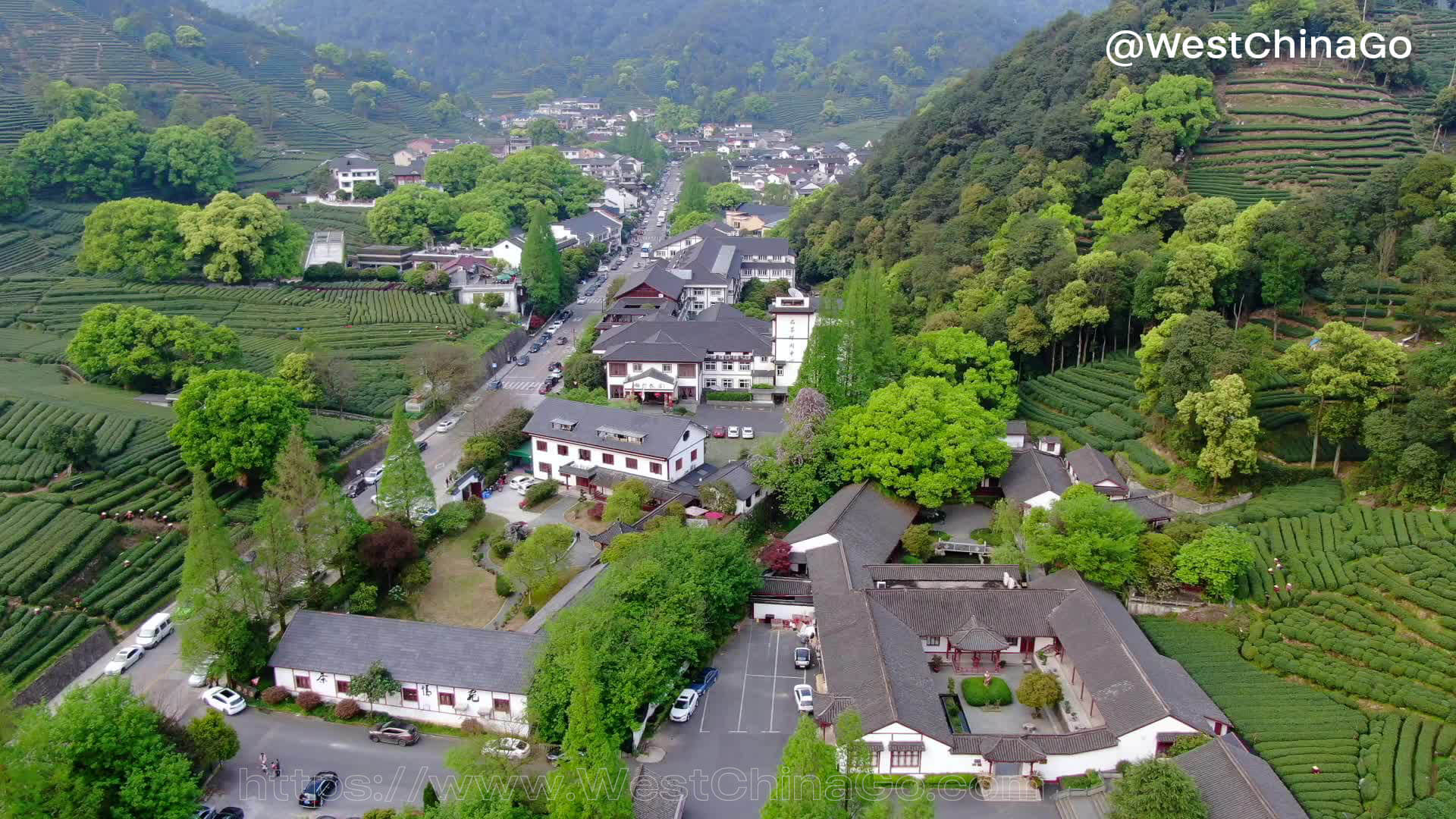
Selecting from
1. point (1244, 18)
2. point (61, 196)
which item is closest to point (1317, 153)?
point (1244, 18)

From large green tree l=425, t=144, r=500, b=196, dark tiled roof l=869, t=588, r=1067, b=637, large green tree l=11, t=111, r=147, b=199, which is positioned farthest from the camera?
large green tree l=425, t=144, r=500, b=196

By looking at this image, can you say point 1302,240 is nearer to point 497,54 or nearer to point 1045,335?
point 1045,335

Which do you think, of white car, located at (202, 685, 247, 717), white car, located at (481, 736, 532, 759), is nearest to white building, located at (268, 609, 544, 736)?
white car, located at (481, 736, 532, 759)

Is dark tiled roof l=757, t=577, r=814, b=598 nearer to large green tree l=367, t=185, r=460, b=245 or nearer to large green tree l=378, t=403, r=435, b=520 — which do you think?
large green tree l=378, t=403, r=435, b=520

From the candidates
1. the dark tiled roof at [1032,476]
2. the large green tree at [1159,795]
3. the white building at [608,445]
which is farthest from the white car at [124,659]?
the dark tiled roof at [1032,476]

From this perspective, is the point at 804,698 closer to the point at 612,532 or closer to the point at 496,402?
the point at 612,532

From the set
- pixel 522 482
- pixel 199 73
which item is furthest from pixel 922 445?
pixel 199 73
